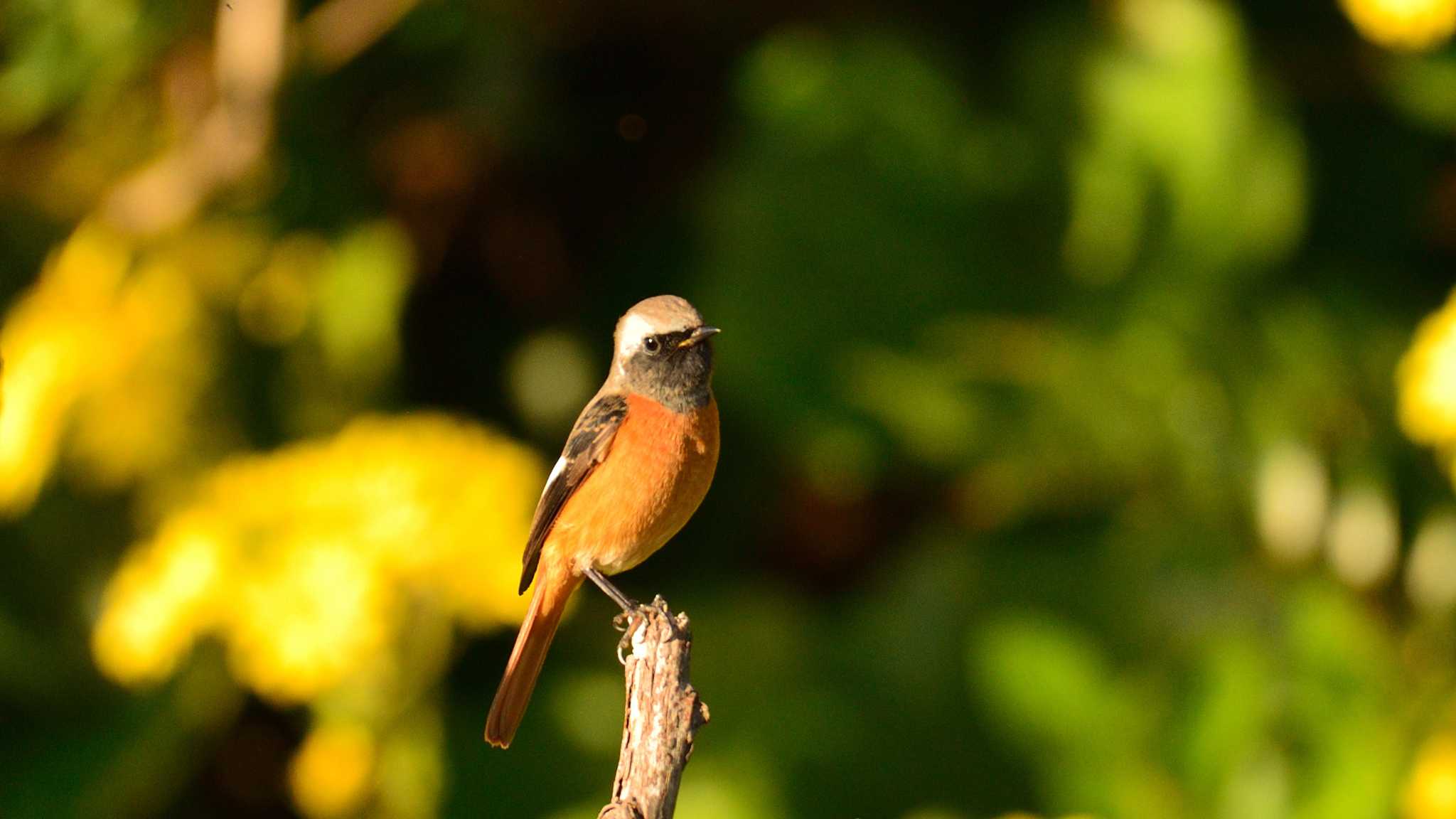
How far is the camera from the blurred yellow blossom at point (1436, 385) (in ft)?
7.84

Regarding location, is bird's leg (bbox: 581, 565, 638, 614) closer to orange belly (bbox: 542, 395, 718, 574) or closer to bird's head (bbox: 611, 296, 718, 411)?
orange belly (bbox: 542, 395, 718, 574)

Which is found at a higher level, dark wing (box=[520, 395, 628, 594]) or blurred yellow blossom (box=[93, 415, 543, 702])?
dark wing (box=[520, 395, 628, 594])

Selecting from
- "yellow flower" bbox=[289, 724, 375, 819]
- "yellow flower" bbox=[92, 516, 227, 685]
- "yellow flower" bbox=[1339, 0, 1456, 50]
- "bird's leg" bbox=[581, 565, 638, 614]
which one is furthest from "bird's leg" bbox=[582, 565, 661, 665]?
"yellow flower" bbox=[1339, 0, 1456, 50]

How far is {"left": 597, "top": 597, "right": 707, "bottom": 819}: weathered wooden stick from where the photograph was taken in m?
1.44

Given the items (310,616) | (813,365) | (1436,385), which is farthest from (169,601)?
(1436,385)

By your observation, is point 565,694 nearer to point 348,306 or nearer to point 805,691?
point 805,691

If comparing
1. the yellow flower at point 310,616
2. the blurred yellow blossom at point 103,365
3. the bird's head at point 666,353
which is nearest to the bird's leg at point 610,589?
the bird's head at point 666,353

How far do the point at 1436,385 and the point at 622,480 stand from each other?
145 cm

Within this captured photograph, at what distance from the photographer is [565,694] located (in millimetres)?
3766

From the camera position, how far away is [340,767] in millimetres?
2695

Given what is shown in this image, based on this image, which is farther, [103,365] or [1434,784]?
[103,365]

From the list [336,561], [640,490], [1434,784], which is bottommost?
[1434,784]

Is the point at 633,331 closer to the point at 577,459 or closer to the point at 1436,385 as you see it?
the point at 577,459

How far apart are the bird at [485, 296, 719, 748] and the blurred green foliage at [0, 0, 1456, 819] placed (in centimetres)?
100
